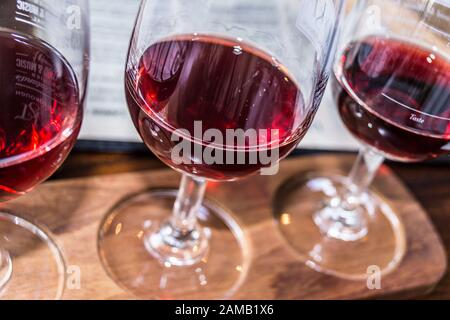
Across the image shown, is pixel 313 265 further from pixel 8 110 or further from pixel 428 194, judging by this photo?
pixel 8 110

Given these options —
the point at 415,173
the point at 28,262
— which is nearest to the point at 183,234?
the point at 28,262

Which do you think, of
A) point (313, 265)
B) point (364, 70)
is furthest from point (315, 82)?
point (313, 265)

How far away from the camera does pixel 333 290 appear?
643 mm

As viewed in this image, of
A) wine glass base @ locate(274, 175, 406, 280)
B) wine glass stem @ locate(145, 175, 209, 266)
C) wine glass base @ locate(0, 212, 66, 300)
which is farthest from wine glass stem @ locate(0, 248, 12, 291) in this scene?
wine glass base @ locate(274, 175, 406, 280)

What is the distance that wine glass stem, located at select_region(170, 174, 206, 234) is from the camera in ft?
2.05

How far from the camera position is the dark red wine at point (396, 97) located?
1.93 ft

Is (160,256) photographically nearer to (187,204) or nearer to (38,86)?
(187,204)

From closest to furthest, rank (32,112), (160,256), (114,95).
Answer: (32,112) → (160,256) → (114,95)

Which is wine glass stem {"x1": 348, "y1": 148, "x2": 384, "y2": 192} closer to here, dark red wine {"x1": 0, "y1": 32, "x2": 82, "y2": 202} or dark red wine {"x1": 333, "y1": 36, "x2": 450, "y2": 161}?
dark red wine {"x1": 333, "y1": 36, "x2": 450, "y2": 161}

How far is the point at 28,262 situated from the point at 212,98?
0.66ft

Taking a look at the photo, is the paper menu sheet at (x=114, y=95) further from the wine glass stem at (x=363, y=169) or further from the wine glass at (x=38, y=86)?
the wine glass at (x=38, y=86)

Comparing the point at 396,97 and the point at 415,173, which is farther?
the point at 415,173

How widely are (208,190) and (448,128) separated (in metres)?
0.23

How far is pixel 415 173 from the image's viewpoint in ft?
2.55
